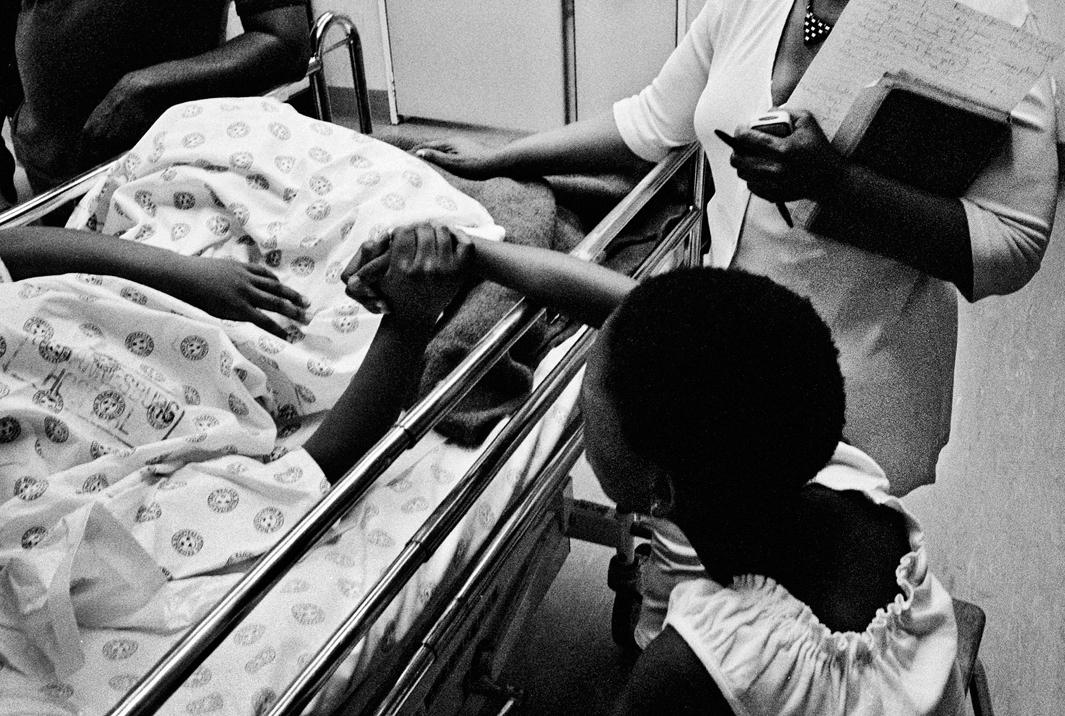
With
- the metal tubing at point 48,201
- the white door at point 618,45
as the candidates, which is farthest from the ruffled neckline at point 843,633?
the white door at point 618,45

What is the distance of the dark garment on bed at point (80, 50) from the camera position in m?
2.38

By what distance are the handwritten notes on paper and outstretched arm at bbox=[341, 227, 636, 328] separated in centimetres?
40

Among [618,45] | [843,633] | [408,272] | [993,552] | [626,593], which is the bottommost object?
[993,552]

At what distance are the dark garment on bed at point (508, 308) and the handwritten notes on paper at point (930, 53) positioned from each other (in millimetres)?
609

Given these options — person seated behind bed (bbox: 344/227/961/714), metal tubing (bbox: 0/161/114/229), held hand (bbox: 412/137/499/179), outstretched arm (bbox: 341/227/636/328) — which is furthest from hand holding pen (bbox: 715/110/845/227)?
metal tubing (bbox: 0/161/114/229)

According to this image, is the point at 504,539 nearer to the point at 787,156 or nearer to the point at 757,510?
the point at 757,510

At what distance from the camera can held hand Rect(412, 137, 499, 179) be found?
6.50 ft

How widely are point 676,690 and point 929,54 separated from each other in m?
0.87

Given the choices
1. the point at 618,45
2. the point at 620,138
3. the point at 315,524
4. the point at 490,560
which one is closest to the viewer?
the point at 315,524

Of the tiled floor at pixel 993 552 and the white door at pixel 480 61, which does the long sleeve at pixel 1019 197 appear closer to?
the tiled floor at pixel 993 552

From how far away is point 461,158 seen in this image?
6.59 ft

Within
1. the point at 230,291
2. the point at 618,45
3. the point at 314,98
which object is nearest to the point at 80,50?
the point at 314,98

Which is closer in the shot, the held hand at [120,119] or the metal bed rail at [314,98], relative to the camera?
the metal bed rail at [314,98]

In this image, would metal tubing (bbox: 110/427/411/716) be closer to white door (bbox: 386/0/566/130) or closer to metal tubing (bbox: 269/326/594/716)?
metal tubing (bbox: 269/326/594/716)
